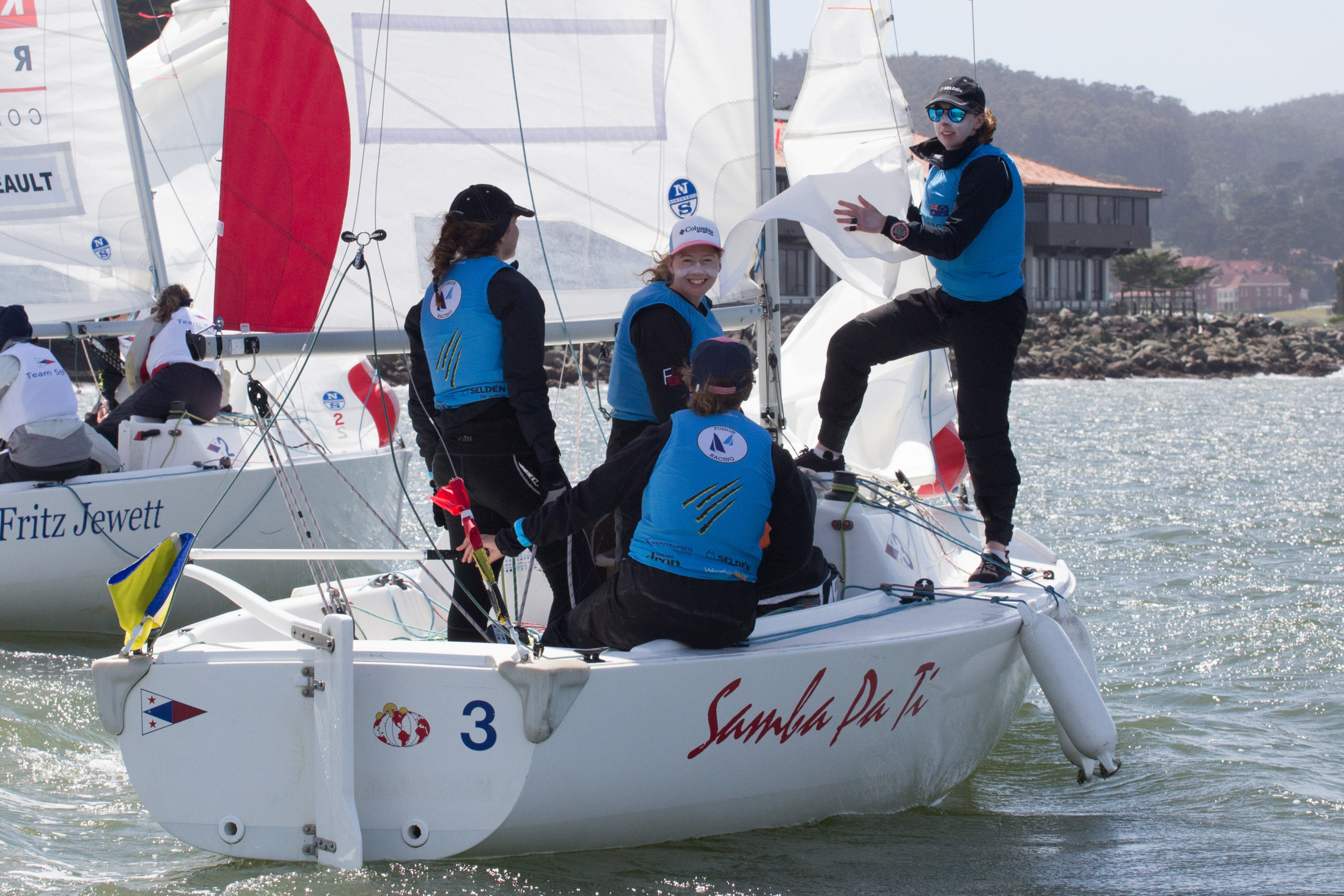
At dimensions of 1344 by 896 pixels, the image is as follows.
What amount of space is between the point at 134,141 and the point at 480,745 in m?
6.48

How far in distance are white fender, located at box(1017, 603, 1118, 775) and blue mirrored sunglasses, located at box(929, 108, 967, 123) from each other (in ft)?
4.60

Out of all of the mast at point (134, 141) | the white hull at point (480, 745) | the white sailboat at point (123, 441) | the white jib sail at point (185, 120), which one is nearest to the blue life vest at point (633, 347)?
the white hull at point (480, 745)

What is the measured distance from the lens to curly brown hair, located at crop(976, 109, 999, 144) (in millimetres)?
3805

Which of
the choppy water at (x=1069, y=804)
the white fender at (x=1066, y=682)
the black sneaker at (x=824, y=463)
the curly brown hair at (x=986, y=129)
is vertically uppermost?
the curly brown hair at (x=986, y=129)

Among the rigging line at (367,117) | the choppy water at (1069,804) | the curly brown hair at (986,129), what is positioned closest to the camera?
the choppy water at (1069,804)

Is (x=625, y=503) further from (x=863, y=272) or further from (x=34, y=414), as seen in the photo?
(x=34, y=414)

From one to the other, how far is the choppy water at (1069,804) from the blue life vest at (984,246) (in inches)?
59.0

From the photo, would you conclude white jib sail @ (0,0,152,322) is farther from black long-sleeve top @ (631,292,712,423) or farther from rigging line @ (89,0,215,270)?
black long-sleeve top @ (631,292,712,423)

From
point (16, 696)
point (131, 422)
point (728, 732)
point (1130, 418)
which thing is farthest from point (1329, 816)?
point (1130, 418)

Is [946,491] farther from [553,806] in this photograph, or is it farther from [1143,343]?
[1143,343]

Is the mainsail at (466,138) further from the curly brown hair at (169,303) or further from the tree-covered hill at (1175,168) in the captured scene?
the tree-covered hill at (1175,168)

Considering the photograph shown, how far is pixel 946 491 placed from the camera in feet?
15.8

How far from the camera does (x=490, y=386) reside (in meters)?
3.30

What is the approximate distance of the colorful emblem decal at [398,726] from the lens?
109 inches
